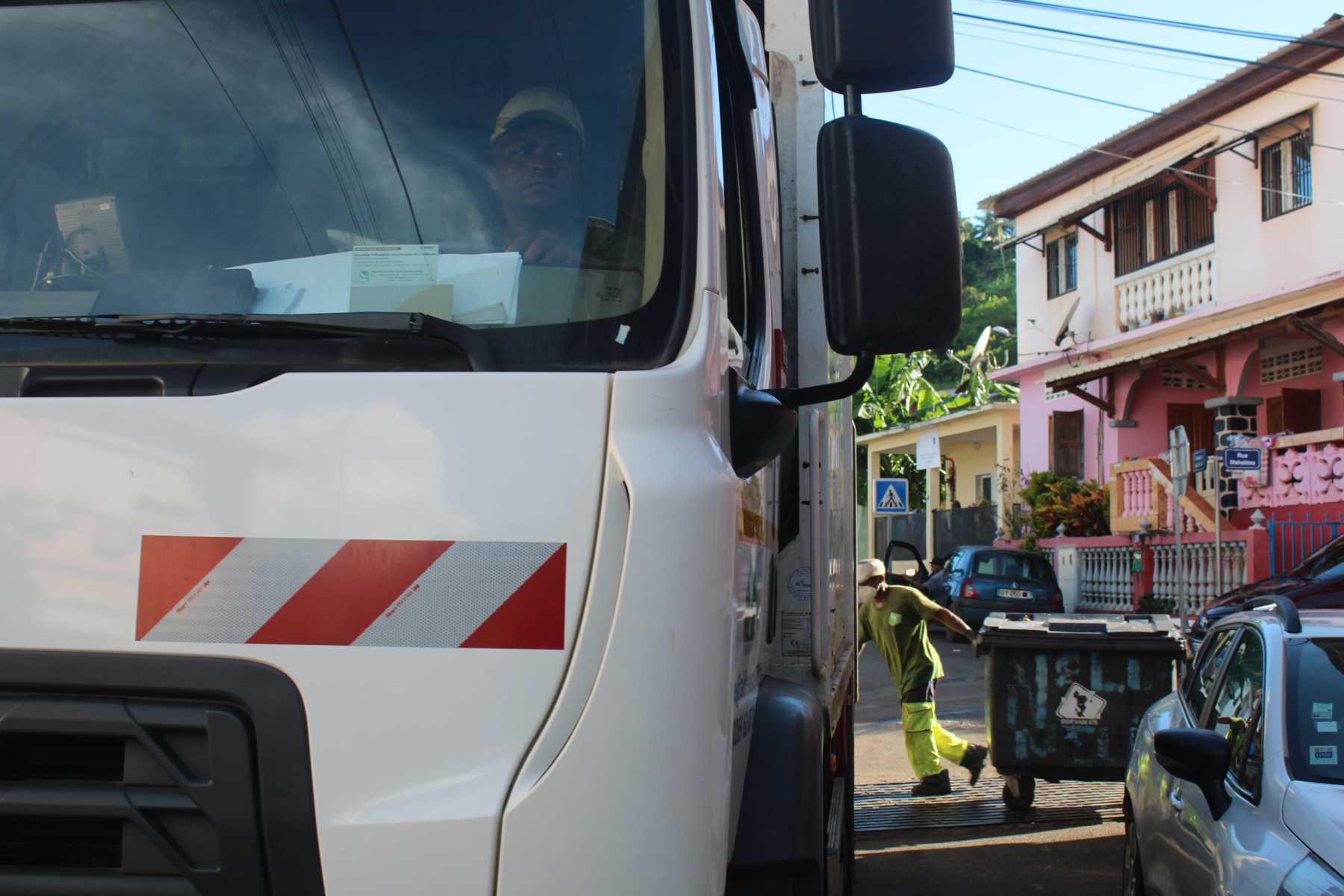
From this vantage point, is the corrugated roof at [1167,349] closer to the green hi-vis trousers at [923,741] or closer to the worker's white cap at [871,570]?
the worker's white cap at [871,570]

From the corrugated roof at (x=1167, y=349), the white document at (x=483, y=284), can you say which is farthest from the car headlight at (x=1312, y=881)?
the corrugated roof at (x=1167, y=349)

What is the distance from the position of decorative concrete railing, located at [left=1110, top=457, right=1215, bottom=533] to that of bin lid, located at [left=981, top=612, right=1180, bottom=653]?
10.8m

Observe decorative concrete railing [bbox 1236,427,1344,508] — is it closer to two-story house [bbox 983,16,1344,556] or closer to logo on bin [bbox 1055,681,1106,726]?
two-story house [bbox 983,16,1344,556]

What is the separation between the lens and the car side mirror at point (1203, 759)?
3855mm

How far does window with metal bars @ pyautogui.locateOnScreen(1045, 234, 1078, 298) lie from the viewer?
25312mm

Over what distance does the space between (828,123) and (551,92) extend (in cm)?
47

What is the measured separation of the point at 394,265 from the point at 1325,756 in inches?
112

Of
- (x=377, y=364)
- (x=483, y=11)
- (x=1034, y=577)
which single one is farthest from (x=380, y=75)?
(x=1034, y=577)

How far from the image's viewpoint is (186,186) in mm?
2289

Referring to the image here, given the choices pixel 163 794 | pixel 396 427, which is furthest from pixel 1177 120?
pixel 163 794

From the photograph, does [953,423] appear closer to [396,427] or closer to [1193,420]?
[1193,420]

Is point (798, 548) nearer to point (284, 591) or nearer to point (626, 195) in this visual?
point (626, 195)

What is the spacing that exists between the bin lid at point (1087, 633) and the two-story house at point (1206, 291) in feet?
31.0

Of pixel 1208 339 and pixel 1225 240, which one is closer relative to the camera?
pixel 1208 339
